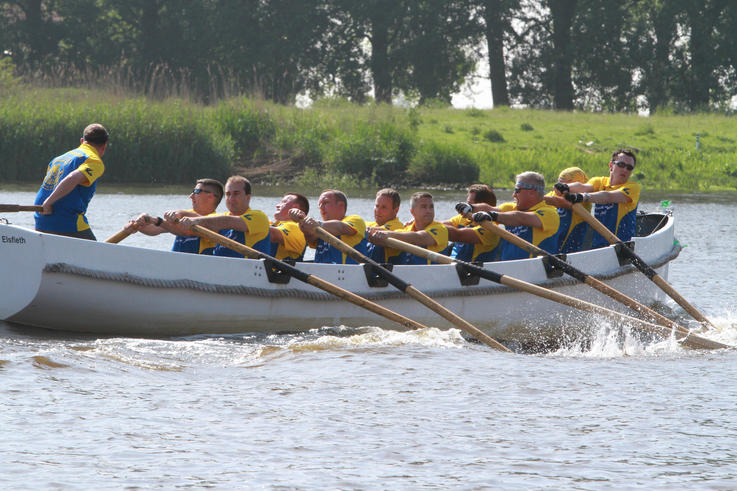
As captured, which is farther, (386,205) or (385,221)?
(385,221)

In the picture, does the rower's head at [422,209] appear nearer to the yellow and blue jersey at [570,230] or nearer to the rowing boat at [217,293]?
the rowing boat at [217,293]

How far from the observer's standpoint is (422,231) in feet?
27.7

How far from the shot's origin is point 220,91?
38.7m

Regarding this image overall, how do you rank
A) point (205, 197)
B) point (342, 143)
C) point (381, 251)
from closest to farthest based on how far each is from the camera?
point (205, 197)
point (381, 251)
point (342, 143)

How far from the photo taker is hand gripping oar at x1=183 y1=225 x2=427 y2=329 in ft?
24.2

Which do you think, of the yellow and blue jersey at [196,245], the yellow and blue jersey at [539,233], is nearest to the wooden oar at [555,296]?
the yellow and blue jersey at [539,233]

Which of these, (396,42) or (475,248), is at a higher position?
(396,42)

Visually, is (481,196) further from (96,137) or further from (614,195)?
(96,137)

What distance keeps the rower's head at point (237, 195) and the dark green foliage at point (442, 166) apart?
15.3 meters

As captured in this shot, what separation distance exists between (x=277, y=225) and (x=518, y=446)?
364 cm

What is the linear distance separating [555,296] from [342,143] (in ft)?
49.4

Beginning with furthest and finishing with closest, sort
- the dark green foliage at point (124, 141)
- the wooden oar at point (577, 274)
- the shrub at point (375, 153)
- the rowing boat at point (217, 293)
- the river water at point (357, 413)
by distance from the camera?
the shrub at point (375, 153), the dark green foliage at point (124, 141), the wooden oar at point (577, 274), the rowing boat at point (217, 293), the river water at point (357, 413)

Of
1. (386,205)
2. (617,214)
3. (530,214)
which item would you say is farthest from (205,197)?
(617,214)

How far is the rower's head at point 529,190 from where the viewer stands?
8.63 metres
